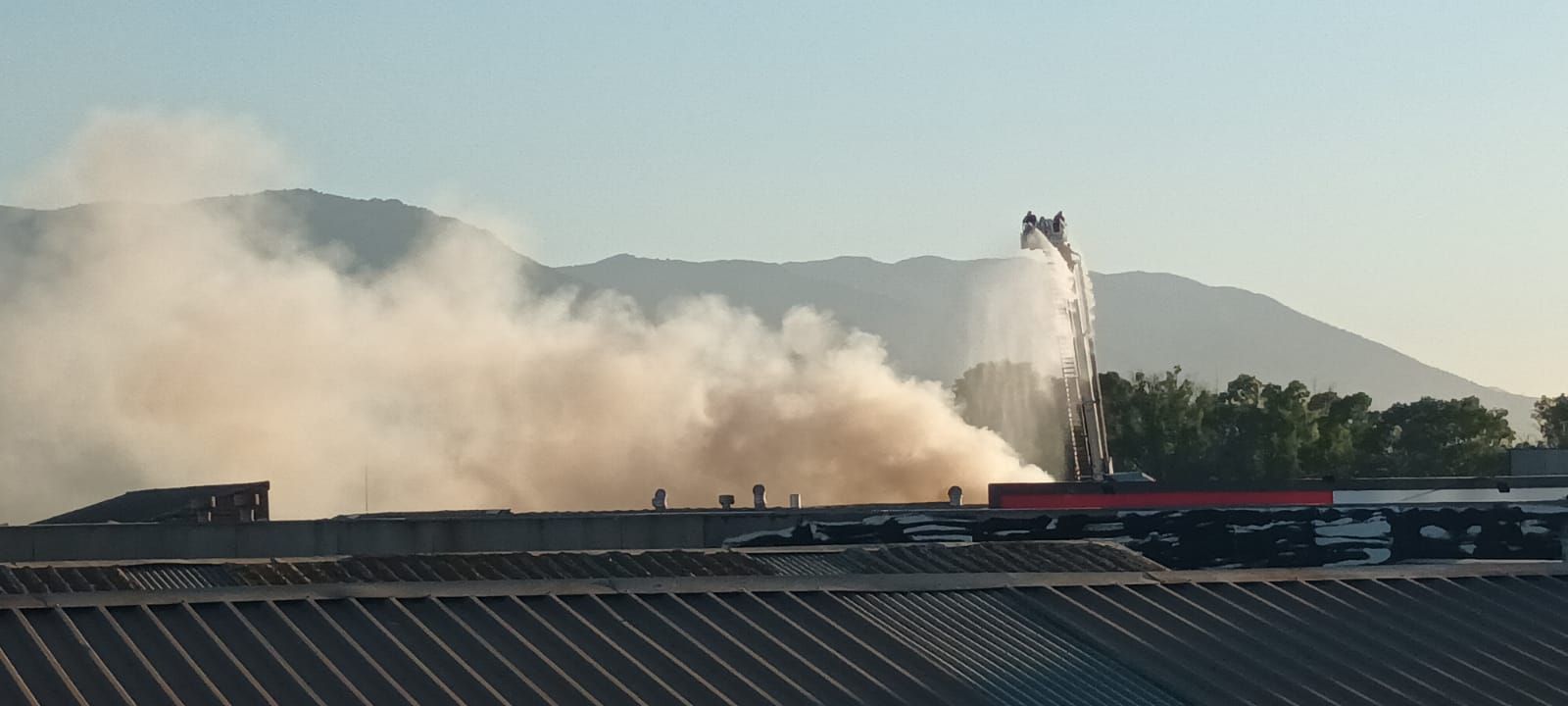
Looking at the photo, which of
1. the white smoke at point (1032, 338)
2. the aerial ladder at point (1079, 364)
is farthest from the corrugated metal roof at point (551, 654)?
the white smoke at point (1032, 338)

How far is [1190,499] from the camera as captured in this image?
171 feet

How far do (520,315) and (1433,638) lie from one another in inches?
4554

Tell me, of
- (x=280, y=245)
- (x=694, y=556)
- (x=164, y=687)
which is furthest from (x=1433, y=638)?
(x=280, y=245)

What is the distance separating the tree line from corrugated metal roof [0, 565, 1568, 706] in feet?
324

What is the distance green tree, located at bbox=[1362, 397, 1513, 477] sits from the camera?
132750mm

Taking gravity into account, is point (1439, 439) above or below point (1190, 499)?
above

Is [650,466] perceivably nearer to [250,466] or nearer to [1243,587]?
[250,466]

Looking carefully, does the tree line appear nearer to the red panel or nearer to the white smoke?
the white smoke

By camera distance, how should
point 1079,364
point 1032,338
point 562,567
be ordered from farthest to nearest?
point 1032,338 < point 1079,364 < point 562,567

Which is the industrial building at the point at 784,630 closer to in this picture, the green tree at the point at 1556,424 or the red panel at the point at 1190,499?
the red panel at the point at 1190,499

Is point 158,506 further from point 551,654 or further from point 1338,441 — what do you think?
point 1338,441

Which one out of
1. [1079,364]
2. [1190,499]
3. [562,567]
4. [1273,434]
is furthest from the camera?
[1273,434]

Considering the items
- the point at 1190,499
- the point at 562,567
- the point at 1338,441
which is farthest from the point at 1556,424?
the point at 562,567

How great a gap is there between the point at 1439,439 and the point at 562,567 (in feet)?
394
